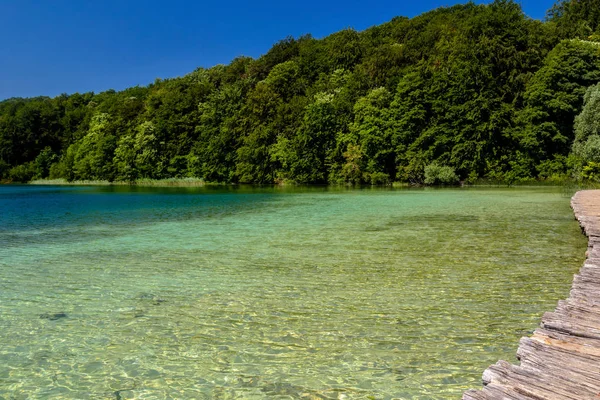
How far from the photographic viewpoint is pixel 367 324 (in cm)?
603

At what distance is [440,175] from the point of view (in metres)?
53.9

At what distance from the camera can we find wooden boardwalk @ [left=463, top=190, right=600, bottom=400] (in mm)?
3049

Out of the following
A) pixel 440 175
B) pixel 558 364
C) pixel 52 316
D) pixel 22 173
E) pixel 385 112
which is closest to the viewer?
pixel 558 364

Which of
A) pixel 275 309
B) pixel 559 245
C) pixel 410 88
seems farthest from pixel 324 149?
pixel 275 309

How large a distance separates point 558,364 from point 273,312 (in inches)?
159

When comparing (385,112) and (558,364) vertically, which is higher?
(385,112)

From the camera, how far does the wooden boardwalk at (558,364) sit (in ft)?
10.0

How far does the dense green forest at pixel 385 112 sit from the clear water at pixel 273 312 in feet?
90.2

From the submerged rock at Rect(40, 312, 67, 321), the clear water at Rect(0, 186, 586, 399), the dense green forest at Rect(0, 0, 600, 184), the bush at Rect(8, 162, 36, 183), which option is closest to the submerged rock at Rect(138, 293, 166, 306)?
the clear water at Rect(0, 186, 586, 399)

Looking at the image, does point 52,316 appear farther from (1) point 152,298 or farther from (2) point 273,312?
(2) point 273,312

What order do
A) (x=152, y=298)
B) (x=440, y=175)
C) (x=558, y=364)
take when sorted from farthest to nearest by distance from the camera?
(x=440, y=175) < (x=152, y=298) < (x=558, y=364)

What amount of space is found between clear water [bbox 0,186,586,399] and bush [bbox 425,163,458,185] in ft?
134

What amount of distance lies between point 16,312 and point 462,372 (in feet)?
21.2

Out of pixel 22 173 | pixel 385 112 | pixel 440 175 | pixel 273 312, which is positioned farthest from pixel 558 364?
pixel 22 173
